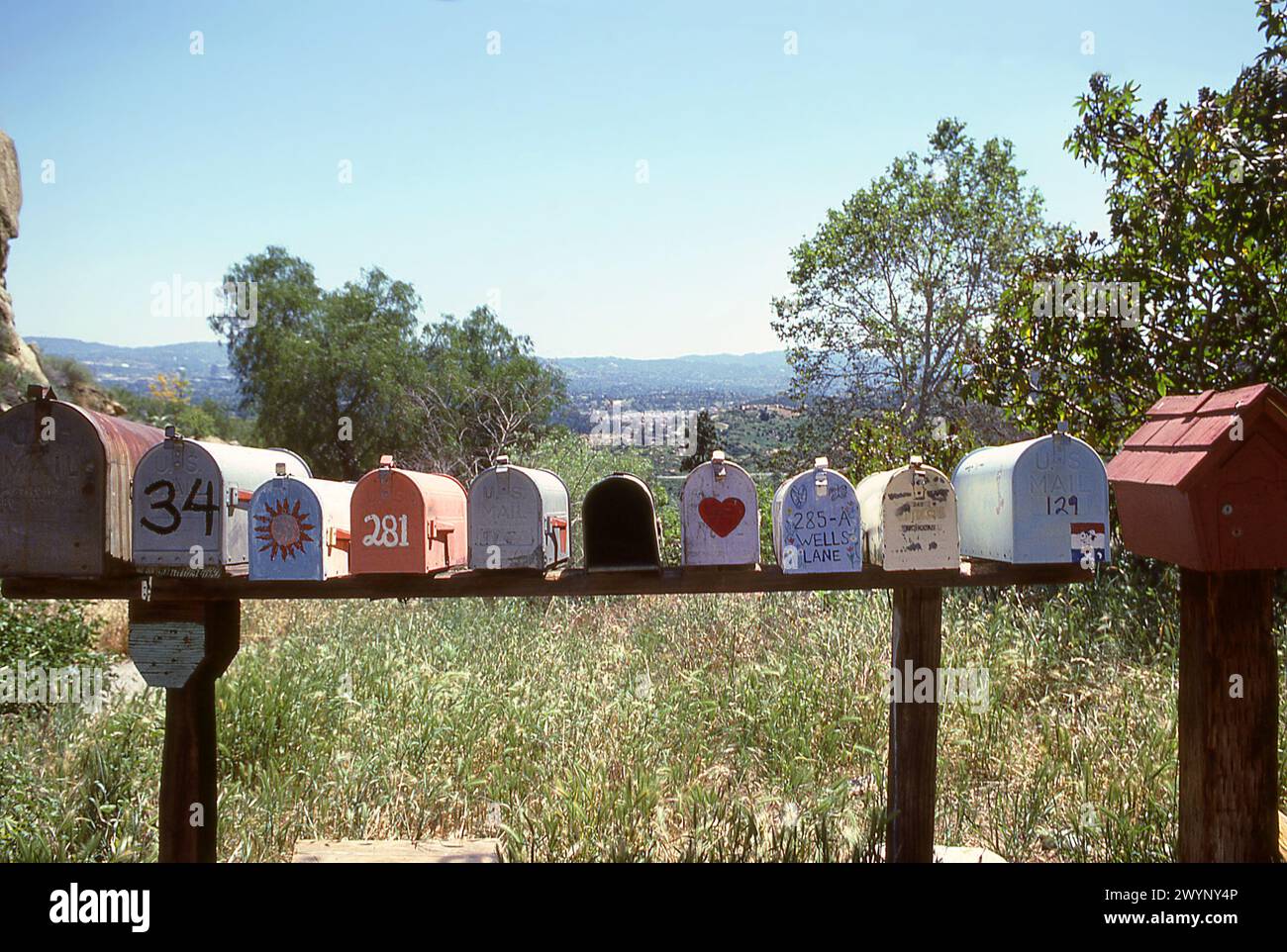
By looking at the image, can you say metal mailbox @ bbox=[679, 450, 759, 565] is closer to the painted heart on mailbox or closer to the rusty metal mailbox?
the painted heart on mailbox

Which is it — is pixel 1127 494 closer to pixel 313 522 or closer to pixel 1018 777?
pixel 1018 777

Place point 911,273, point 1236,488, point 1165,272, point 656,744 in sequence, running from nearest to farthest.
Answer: point 1236,488 < point 656,744 < point 1165,272 < point 911,273

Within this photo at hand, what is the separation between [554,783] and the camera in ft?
10.9

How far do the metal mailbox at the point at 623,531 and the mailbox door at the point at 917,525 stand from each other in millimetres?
564

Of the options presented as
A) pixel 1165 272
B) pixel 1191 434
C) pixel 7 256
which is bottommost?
pixel 1191 434

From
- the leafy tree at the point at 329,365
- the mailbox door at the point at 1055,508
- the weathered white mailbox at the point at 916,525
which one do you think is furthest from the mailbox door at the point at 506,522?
the leafy tree at the point at 329,365

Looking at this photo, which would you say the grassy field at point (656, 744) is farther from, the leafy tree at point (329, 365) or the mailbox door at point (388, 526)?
the leafy tree at point (329, 365)

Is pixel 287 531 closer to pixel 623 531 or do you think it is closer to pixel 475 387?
pixel 623 531

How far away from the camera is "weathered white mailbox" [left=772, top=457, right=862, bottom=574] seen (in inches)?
86.1

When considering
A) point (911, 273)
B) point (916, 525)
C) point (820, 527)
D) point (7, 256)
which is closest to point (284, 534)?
point (820, 527)

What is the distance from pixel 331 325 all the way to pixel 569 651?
648 inches

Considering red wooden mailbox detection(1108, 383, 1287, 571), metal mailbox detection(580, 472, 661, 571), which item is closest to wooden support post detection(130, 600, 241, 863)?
metal mailbox detection(580, 472, 661, 571)

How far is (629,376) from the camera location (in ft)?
94.7
